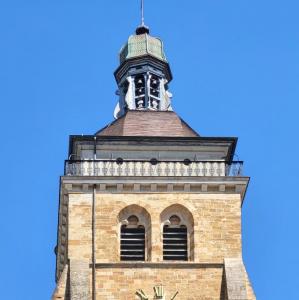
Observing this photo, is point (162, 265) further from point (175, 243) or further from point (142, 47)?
point (142, 47)

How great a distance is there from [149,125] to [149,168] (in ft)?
6.76

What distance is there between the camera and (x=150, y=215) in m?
56.8

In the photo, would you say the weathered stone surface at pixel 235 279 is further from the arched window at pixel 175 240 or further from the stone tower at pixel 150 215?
the arched window at pixel 175 240

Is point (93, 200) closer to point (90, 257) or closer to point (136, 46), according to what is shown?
point (90, 257)

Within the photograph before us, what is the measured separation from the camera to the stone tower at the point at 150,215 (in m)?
55.4

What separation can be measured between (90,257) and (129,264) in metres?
1.08

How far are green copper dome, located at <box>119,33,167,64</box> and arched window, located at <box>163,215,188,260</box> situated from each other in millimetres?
7544

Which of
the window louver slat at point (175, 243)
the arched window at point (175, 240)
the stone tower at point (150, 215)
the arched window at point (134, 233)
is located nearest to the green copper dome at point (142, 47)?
the stone tower at point (150, 215)

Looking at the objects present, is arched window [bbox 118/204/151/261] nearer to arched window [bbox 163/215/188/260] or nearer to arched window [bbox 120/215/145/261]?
arched window [bbox 120/215/145/261]

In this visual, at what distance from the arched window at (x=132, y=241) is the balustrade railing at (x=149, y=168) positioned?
1.41m

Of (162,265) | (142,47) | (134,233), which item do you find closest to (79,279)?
(162,265)

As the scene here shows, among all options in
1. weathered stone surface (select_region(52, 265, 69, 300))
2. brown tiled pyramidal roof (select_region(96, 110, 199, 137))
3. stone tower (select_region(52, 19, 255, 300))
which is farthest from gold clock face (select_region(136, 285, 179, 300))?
brown tiled pyramidal roof (select_region(96, 110, 199, 137))

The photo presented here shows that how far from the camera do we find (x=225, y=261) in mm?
55906

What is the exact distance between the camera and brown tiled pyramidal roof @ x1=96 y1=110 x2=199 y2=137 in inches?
2315
